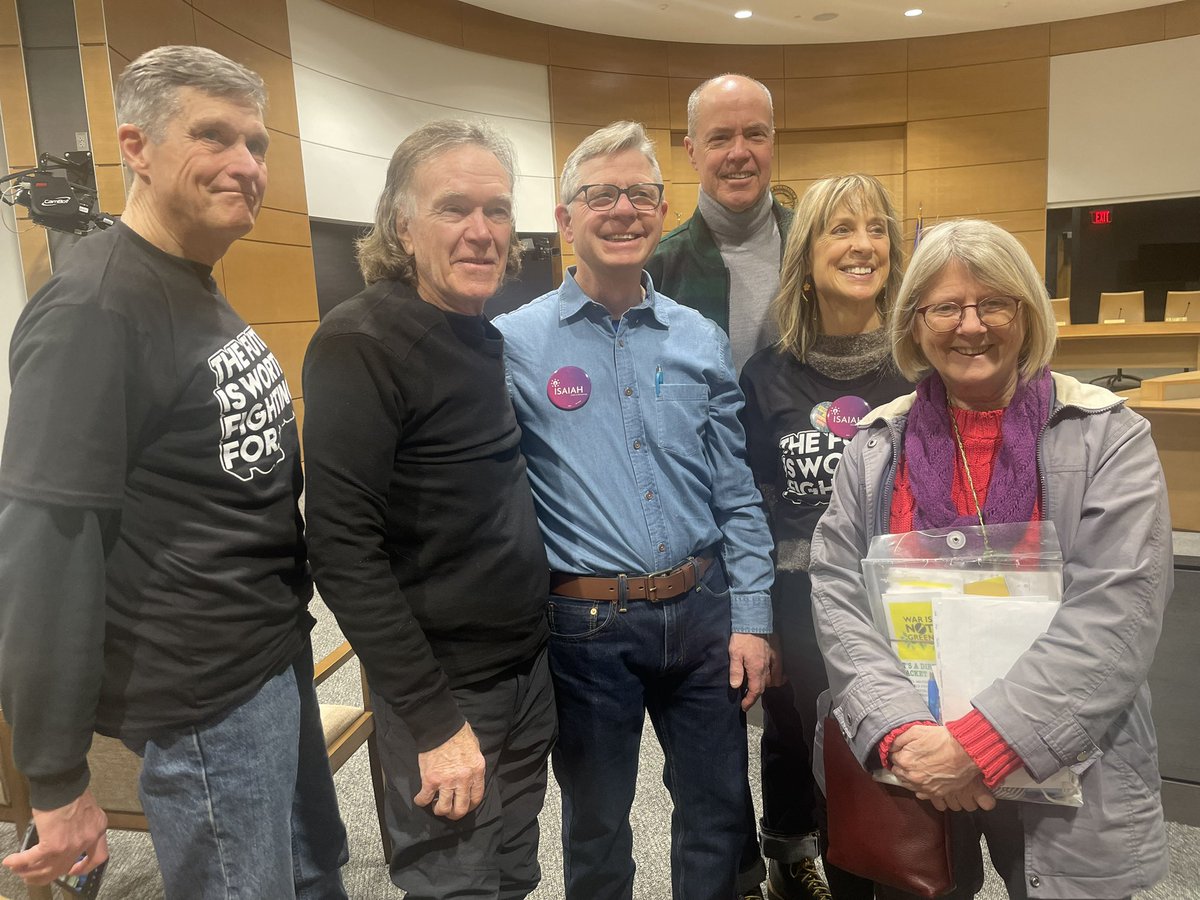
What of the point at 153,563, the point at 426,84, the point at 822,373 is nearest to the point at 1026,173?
the point at 426,84

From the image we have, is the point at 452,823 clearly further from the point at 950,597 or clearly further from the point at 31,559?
the point at 950,597

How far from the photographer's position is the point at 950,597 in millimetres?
1201

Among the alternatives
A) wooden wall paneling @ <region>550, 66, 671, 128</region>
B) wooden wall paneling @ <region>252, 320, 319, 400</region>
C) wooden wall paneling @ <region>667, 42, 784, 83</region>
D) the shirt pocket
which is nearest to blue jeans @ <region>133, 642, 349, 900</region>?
the shirt pocket

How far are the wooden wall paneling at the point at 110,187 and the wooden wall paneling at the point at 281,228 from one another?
3.25ft

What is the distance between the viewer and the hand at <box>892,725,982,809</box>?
117cm

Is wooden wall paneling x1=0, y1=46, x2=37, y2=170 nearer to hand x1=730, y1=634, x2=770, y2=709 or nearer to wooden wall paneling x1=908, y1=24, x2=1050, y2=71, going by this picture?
hand x1=730, y1=634, x2=770, y2=709

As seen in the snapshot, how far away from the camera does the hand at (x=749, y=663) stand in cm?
156

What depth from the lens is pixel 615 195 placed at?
4.83 ft

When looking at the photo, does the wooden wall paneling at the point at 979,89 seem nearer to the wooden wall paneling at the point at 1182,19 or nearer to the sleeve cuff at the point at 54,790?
the wooden wall paneling at the point at 1182,19

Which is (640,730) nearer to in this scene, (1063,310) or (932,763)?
(932,763)

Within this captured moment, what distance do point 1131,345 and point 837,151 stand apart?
3.89m

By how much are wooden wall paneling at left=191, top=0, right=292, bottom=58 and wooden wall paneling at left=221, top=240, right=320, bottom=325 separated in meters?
1.36

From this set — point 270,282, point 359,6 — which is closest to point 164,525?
point 270,282

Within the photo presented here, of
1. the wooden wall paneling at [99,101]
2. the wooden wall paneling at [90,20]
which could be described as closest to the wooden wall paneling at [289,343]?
the wooden wall paneling at [99,101]
